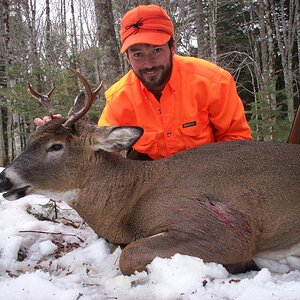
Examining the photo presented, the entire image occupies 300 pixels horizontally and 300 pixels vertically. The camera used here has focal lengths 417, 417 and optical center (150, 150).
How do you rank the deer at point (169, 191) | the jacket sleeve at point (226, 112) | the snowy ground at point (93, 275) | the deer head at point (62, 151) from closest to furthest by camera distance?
the snowy ground at point (93, 275) < the deer at point (169, 191) < the deer head at point (62, 151) < the jacket sleeve at point (226, 112)

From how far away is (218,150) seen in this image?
3834 mm

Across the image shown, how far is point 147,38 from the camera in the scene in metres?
4.62

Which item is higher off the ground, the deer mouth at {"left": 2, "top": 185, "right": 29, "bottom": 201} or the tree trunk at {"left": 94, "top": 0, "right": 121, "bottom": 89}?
the tree trunk at {"left": 94, "top": 0, "right": 121, "bottom": 89}

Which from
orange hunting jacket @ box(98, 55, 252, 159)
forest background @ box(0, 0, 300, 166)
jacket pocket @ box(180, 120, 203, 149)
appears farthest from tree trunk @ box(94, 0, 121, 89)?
jacket pocket @ box(180, 120, 203, 149)

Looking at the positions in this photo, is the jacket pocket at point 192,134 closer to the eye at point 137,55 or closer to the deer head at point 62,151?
the eye at point 137,55

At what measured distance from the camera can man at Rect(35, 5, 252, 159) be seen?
4777 millimetres

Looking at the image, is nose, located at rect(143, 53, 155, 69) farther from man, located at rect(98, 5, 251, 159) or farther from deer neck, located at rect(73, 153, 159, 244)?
deer neck, located at rect(73, 153, 159, 244)

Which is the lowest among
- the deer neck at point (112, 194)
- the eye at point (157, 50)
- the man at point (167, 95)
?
the deer neck at point (112, 194)

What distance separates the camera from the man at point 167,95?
188 inches

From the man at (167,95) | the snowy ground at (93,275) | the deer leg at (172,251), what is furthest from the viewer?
the man at (167,95)

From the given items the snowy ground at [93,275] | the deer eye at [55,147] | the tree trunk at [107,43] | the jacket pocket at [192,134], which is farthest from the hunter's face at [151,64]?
the tree trunk at [107,43]

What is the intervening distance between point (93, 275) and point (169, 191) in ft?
3.01

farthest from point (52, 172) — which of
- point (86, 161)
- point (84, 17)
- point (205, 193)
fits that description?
point (84, 17)

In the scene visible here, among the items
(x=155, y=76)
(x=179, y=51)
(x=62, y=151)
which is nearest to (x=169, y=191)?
(x=62, y=151)
